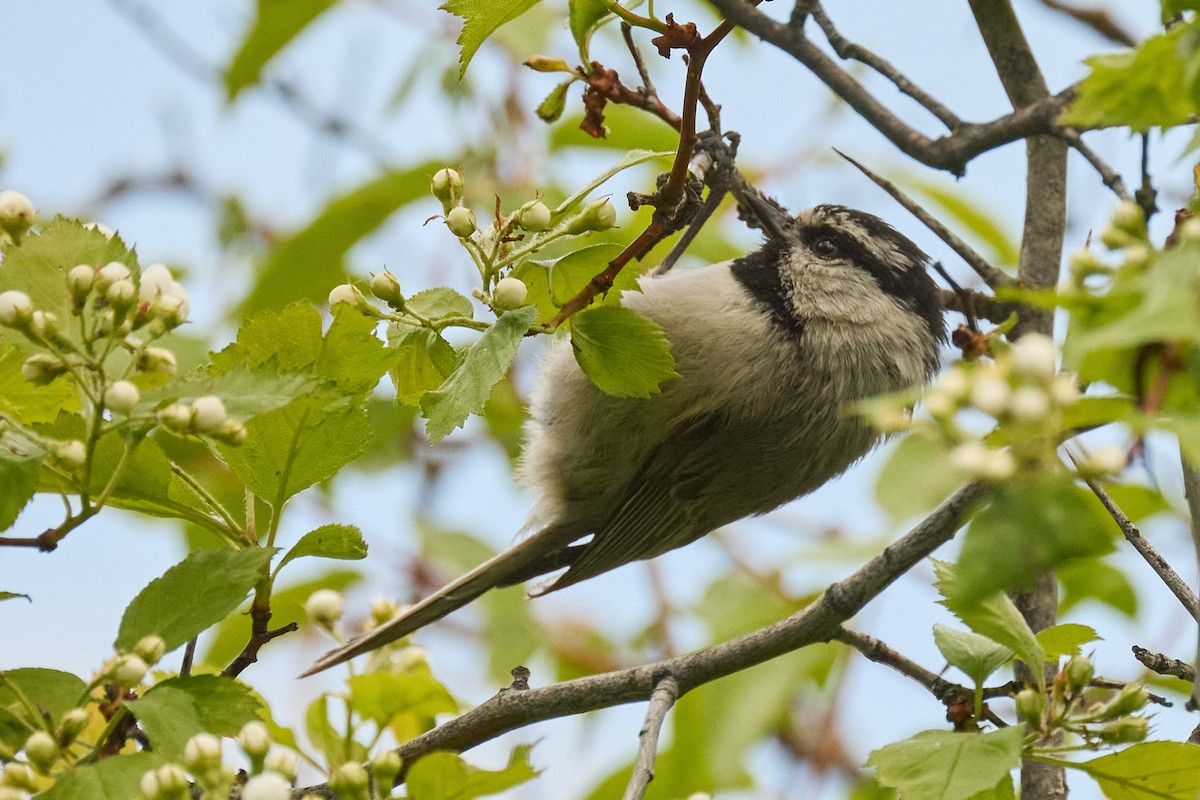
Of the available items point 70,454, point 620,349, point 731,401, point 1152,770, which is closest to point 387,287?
point 620,349

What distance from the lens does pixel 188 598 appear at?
5.36 ft

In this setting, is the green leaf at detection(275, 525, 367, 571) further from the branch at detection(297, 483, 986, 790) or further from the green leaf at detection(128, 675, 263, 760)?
the branch at detection(297, 483, 986, 790)

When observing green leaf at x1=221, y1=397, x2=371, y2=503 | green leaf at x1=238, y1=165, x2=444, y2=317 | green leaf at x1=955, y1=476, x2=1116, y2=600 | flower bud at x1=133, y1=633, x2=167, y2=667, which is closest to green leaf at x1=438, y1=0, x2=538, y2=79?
green leaf at x1=221, y1=397, x2=371, y2=503

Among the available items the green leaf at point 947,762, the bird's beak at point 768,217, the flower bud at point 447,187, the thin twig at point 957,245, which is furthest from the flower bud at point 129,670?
the bird's beak at point 768,217

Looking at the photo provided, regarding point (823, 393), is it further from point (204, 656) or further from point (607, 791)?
point (204, 656)

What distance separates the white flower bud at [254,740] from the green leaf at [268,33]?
105 inches

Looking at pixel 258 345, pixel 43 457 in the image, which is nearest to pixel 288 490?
pixel 258 345

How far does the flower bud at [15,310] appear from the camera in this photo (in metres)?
1.55

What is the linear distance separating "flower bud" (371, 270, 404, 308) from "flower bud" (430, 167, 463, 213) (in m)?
0.16

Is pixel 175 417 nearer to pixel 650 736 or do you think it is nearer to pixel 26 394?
pixel 26 394

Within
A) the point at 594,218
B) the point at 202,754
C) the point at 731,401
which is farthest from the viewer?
the point at 731,401

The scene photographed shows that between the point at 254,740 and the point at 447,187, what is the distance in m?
0.84

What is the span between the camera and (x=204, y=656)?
3303mm

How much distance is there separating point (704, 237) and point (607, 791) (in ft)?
5.09
